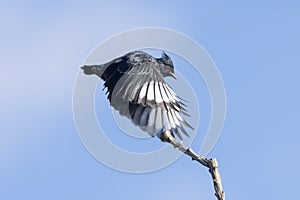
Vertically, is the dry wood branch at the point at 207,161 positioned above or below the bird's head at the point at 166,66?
below

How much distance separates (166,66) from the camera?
16453 mm

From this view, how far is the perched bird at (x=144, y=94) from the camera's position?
1389cm

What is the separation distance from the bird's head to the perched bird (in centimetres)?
5

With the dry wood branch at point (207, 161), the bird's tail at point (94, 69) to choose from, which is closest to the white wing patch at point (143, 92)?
the dry wood branch at point (207, 161)

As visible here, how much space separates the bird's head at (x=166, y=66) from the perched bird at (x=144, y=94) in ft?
0.17

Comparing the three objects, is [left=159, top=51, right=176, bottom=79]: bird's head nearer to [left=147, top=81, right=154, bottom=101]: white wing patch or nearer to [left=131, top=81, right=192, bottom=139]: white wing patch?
[left=147, top=81, right=154, bottom=101]: white wing patch

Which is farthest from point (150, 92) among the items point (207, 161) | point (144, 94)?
point (207, 161)

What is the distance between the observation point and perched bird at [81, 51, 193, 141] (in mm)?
13891

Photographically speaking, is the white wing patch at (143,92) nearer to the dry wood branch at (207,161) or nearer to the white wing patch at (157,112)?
the white wing patch at (157,112)

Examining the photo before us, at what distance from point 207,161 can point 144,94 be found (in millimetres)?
2134

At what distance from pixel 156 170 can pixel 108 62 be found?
10.7 feet

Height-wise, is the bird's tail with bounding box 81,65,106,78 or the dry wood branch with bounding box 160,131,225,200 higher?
the bird's tail with bounding box 81,65,106,78

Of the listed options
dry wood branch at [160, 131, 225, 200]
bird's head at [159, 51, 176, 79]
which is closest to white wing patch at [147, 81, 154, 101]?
dry wood branch at [160, 131, 225, 200]

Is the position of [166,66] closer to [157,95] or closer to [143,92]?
[143,92]
